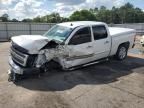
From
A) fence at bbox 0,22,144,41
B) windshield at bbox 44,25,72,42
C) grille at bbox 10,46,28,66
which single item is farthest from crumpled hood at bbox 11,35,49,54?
fence at bbox 0,22,144,41

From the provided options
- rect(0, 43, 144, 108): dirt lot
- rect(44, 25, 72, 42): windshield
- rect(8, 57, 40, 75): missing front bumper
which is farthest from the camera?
rect(44, 25, 72, 42): windshield

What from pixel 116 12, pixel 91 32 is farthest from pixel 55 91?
pixel 116 12

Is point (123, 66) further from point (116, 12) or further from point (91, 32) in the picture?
point (116, 12)

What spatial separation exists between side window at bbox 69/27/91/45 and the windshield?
28 centimetres

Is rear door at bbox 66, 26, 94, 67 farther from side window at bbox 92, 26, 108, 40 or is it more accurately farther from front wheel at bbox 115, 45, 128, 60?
front wheel at bbox 115, 45, 128, 60

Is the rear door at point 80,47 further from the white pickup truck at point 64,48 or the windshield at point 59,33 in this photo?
the windshield at point 59,33

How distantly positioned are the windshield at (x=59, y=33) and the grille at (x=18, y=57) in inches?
55.0

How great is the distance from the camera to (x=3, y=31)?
25.8 m

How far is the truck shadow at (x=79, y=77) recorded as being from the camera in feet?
23.0

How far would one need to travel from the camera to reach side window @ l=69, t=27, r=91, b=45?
838 centimetres

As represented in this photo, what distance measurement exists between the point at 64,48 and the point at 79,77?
3.70ft

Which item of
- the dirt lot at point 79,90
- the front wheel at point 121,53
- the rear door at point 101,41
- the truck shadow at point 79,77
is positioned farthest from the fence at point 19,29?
the truck shadow at point 79,77

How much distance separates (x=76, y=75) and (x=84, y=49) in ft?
3.74

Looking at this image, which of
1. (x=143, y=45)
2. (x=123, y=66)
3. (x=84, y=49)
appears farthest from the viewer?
(x=143, y=45)
